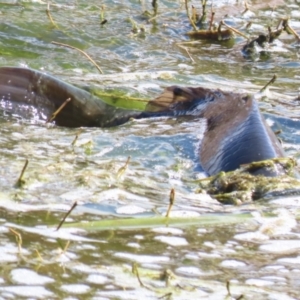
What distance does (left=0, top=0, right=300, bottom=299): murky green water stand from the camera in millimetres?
2580

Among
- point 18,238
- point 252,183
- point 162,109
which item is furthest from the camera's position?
point 162,109

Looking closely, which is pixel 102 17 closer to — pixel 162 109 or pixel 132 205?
pixel 162 109

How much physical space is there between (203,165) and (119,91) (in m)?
1.44

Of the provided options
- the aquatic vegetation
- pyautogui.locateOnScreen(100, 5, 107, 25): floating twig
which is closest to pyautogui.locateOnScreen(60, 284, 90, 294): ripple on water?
the aquatic vegetation

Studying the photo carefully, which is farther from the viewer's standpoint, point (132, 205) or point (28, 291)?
point (132, 205)

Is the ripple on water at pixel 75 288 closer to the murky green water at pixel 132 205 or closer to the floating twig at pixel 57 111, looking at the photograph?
the murky green water at pixel 132 205

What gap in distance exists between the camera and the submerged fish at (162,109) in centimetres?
409

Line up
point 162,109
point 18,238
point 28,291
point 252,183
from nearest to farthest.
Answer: point 28,291
point 18,238
point 252,183
point 162,109

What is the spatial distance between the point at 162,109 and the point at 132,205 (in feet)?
5.22

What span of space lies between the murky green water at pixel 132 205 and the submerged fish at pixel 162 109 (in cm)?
8

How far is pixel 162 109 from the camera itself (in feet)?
15.8

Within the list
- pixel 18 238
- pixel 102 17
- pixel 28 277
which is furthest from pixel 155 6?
pixel 28 277

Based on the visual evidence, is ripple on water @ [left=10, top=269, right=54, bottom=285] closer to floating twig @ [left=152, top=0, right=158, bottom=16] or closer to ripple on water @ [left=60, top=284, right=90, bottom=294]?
ripple on water @ [left=60, top=284, right=90, bottom=294]

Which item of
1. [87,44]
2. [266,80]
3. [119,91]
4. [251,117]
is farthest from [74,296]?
[87,44]
